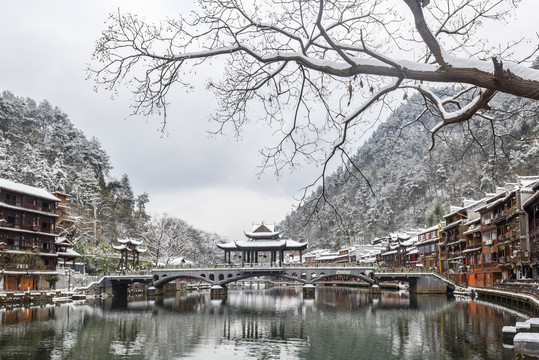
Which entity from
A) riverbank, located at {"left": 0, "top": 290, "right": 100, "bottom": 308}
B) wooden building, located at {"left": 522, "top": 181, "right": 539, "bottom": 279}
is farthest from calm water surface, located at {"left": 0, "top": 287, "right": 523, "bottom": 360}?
wooden building, located at {"left": 522, "top": 181, "right": 539, "bottom": 279}

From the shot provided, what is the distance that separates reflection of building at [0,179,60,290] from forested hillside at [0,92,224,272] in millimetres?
14515

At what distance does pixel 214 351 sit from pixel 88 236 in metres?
70.1

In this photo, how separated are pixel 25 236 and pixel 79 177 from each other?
44.9 metres

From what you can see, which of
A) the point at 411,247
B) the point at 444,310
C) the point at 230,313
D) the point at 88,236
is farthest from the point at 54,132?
the point at 444,310

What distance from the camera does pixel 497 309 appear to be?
130 ft

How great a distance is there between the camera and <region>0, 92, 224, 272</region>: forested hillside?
8394 centimetres

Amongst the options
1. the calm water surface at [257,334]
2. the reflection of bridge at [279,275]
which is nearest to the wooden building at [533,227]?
the calm water surface at [257,334]

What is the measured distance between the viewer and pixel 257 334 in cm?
3103


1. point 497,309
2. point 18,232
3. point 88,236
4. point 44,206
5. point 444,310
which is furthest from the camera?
point 88,236

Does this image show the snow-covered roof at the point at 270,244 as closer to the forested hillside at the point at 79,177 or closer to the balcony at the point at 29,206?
the forested hillside at the point at 79,177

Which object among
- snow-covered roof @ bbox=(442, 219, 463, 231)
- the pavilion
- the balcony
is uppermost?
the balcony

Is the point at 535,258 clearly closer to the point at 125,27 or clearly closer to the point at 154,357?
the point at 154,357

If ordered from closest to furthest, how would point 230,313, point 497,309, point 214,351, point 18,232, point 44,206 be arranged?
point 214,351, point 497,309, point 230,313, point 18,232, point 44,206

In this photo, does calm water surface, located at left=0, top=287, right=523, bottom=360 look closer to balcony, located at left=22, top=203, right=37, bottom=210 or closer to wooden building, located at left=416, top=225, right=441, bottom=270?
balcony, located at left=22, top=203, right=37, bottom=210
